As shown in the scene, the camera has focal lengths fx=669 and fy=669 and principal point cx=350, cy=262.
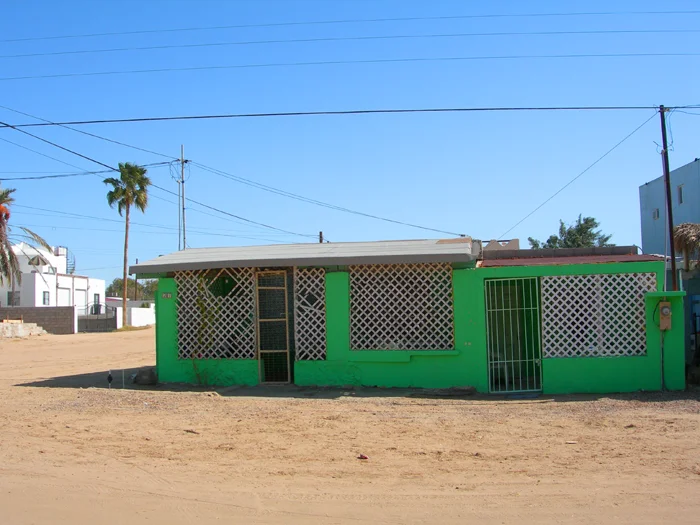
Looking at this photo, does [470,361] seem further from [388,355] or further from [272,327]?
[272,327]

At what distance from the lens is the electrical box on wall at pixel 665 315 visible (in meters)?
11.4

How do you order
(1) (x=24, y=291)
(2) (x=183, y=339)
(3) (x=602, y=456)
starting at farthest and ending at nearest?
(1) (x=24, y=291), (2) (x=183, y=339), (3) (x=602, y=456)

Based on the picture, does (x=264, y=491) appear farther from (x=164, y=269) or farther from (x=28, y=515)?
(x=164, y=269)

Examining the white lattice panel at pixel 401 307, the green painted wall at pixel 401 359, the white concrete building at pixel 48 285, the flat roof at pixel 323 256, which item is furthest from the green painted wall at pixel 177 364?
the white concrete building at pixel 48 285

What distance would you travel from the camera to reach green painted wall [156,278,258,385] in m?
13.2

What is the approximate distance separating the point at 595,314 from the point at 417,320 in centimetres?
314

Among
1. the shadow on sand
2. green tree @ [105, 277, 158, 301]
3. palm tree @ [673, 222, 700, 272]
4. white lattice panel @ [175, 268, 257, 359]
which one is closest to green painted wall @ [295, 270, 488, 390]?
the shadow on sand

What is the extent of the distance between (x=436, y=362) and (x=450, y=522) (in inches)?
290

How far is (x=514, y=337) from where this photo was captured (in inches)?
505

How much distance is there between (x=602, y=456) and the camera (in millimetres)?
6879

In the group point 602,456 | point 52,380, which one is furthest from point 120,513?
point 52,380

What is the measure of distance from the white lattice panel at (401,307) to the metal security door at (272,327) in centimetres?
155

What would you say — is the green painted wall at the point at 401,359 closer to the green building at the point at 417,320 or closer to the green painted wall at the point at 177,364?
the green building at the point at 417,320

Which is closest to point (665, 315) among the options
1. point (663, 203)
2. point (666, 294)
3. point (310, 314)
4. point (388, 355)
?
point (666, 294)
